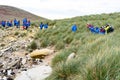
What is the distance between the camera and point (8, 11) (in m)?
91.4

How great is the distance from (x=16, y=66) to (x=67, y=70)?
6192 millimetres

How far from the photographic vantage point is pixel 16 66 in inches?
542

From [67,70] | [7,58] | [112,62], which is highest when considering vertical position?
[112,62]

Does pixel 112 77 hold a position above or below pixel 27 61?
above

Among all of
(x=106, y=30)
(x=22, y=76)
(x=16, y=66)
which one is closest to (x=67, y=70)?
(x=22, y=76)

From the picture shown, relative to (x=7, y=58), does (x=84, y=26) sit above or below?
above

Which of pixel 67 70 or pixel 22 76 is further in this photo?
pixel 22 76

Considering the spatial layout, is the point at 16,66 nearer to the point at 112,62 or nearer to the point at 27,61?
the point at 27,61

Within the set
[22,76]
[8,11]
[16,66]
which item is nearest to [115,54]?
[22,76]

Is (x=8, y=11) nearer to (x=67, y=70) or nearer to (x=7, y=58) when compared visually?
(x=7, y=58)

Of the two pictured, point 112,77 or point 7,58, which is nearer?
point 112,77

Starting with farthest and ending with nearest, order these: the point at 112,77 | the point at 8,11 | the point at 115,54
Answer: the point at 8,11 < the point at 115,54 < the point at 112,77

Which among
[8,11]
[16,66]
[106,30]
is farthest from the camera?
[8,11]

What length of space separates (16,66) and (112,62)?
27.2ft
